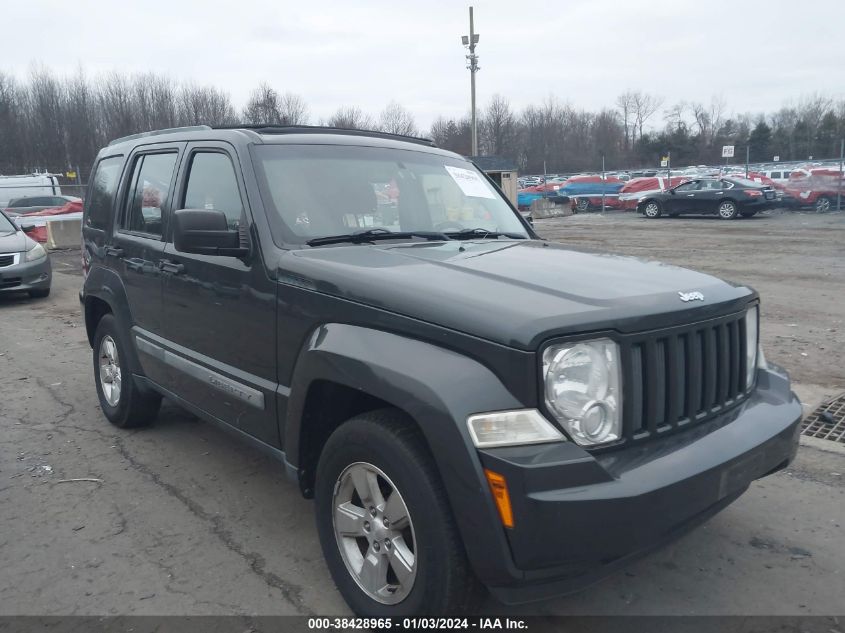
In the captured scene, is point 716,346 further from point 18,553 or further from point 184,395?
point 18,553

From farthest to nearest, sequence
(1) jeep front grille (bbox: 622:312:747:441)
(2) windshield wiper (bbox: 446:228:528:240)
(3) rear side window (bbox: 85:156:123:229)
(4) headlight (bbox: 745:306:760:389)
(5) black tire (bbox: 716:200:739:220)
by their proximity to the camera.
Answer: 1. (5) black tire (bbox: 716:200:739:220)
2. (3) rear side window (bbox: 85:156:123:229)
3. (2) windshield wiper (bbox: 446:228:528:240)
4. (4) headlight (bbox: 745:306:760:389)
5. (1) jeep front grille (bbox: 622:312:747:441)

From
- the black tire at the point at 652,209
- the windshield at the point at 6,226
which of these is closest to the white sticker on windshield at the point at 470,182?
the windshield at the point at 6,226

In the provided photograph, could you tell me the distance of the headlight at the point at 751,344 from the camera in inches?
117

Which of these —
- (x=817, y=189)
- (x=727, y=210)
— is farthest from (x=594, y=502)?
(x=817, y=189)

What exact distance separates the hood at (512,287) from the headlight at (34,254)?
31.2ft

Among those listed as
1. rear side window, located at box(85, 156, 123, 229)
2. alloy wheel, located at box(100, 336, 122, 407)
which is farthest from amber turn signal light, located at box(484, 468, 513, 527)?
rear side window, located at box(85, 156, 123, 229)

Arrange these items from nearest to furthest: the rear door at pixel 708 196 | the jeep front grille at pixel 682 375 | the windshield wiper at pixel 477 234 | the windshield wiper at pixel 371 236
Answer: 1. the jeep front grille at pixel 682 375
2. the windshield wiper at pixel 371 236
3. the windshield wiper at pixel 477 234
4. the rear door at pixel 708 196

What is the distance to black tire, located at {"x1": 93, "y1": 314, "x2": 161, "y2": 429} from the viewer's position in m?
4.81

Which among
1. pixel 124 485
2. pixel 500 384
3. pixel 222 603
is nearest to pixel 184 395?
pixel 124 485

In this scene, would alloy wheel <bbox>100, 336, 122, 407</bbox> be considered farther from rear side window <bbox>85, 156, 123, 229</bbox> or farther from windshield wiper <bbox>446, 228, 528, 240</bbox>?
windshield wiper <bbox>446, 228, 528, 240</bbox>

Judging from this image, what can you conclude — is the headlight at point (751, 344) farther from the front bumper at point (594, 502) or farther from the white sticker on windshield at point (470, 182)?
the white sticker on windshield at point (470, 182)

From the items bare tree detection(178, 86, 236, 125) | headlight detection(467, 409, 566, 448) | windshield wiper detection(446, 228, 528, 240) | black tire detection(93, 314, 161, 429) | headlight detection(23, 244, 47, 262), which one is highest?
bare tree detection(178, 86, 236, 125)

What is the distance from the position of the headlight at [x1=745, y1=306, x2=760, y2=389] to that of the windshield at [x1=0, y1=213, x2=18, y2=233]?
38.0 ft

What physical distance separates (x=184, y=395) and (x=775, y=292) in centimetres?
885
